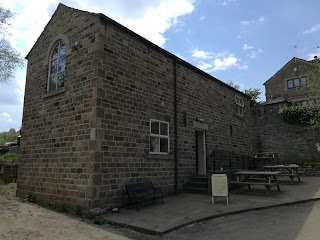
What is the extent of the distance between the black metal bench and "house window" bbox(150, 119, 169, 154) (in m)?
1.56

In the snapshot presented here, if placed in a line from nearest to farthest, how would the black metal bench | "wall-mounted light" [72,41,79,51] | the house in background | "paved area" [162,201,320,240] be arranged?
1. "paved area" [162,201,320,240]
2. the black metal bench
3. "wall-mounted light" [72,41,79,51]
4. the house in background

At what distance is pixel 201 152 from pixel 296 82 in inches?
926

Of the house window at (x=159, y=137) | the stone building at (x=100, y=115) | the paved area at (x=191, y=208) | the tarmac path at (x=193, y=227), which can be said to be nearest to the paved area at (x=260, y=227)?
the tarmac path at (x=193, y=227)

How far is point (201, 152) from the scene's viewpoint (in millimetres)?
13836

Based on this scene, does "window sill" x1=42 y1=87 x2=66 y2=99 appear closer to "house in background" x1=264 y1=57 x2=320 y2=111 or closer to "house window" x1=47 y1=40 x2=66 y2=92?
"house window" x1=47 y1=40 x2=66 y2=92

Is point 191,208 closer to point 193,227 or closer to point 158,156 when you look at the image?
point 193,227

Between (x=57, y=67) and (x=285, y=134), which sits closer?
(x=57, y=67)

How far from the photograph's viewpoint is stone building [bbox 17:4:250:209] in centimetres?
860

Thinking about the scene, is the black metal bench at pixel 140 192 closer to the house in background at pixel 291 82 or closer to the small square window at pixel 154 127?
the small square window at pixel 154 127

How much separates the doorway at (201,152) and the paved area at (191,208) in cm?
240

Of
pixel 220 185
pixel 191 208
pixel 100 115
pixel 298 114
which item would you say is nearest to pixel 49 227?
pixel 100 115

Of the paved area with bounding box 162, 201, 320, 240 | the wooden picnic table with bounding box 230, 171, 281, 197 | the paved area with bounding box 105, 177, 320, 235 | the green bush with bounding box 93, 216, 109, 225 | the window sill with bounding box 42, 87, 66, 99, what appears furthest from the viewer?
the wooden picnic table with bounding box 230, 171, 281, 197

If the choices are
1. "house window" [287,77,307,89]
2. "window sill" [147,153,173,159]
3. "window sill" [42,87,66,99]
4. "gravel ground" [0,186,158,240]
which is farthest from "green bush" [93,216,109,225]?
"house window" [287,77,307,89]

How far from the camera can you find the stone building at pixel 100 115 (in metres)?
8.60
